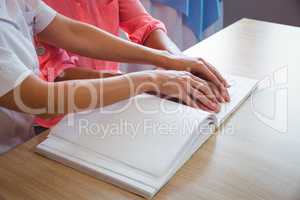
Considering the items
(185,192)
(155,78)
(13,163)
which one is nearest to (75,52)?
(155,78)

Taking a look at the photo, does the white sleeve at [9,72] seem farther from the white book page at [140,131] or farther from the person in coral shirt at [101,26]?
the person in coral shirt at [101,26]

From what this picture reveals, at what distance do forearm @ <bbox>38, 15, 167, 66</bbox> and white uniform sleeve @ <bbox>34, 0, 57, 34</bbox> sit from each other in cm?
1

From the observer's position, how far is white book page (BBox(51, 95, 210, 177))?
66cm

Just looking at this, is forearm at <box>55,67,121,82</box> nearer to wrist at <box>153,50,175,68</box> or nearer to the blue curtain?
wrist at <box>153,50,175,68</box>

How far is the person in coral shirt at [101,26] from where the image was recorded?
1082 mm

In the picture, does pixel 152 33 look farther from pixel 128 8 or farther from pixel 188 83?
pixel 188 83

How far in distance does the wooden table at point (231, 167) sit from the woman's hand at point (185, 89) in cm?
6

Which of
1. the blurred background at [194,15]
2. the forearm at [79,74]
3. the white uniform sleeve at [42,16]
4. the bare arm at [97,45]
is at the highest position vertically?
the white uniform sleeve at [42,16]

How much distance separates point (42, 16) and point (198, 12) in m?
1.09

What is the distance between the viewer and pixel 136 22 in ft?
4.17

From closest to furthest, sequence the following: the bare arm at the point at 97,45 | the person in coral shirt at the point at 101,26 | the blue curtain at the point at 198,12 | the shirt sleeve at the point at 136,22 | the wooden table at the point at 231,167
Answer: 1. the wooden table at the point at 231,167
2. the bare arm at the point at 97,45
3. the person in coral shirt at the point at 101,26
4. the shirt sleeve at the point at 136,22
5. the blue curtain at the point at 198,12

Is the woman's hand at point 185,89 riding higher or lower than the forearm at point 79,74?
higher

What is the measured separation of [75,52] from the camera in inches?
42.3

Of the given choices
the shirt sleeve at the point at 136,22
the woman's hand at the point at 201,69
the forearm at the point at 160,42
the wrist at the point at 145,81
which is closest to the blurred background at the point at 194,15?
the shirt sleeve at the point at 136,22
